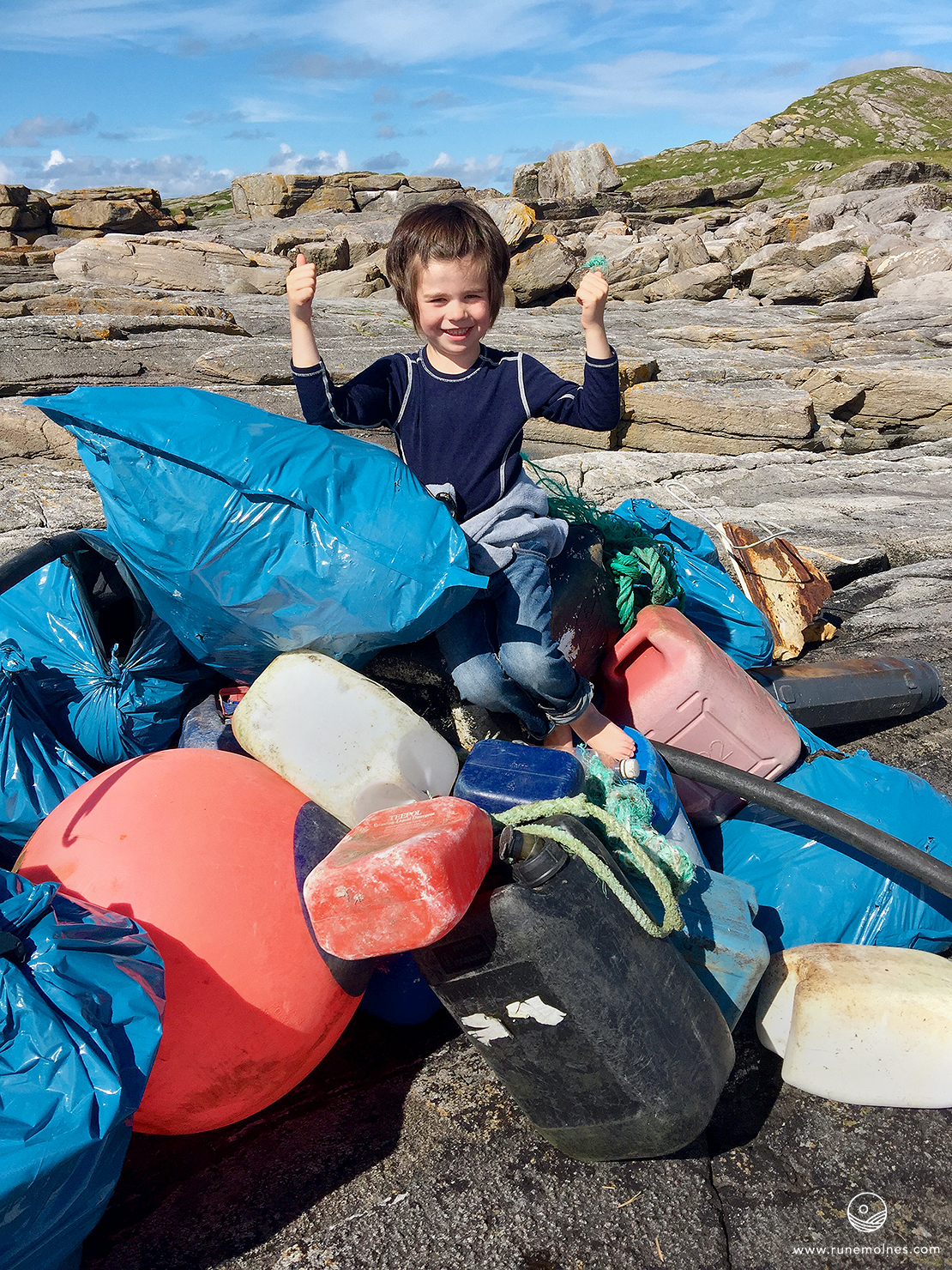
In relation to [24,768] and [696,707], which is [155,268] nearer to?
[24,768]

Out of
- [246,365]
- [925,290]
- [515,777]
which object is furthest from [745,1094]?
[925,290]

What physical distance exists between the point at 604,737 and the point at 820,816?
0.52 m

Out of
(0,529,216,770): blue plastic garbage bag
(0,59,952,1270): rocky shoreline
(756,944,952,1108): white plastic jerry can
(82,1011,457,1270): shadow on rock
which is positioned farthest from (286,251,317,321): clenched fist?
(756,944,952,1108): white plastic jerry can

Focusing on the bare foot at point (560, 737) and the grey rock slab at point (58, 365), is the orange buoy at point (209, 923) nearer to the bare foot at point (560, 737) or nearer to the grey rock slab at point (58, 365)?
the bare foot at point (560, 737)

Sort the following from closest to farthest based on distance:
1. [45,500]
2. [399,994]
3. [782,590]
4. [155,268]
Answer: [399,994], [782,590], [45,500], [155,268]

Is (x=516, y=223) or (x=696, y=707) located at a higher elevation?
(x=516, y=223)

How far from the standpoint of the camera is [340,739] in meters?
1.85

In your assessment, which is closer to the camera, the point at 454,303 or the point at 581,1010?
the point at 581,1010

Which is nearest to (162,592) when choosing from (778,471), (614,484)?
(614,484)

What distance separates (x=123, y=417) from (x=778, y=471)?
17.1 feet

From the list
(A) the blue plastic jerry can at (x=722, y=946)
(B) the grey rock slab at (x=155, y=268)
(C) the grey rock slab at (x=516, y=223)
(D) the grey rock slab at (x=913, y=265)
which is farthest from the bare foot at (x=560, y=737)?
(C) the grey rock slab at (x=516, y=223)

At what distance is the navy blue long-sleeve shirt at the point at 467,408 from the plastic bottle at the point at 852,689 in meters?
1.17

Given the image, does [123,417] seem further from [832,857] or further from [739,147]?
[739,147]

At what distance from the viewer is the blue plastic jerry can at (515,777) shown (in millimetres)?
1651
